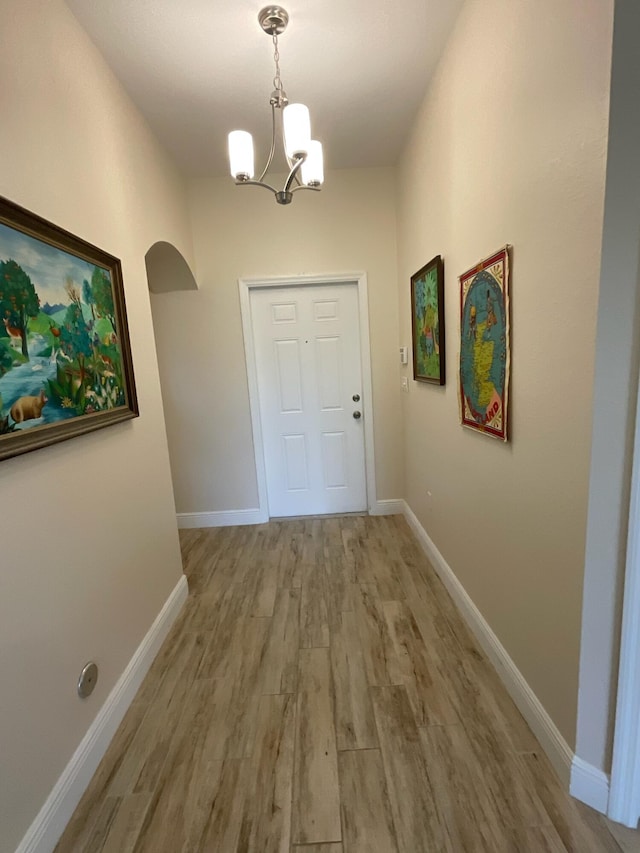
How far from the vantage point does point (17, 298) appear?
1.12m

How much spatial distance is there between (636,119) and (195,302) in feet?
9.10

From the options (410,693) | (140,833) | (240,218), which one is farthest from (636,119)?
(240,218)

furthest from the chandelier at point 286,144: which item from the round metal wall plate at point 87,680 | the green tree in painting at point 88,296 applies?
the round metal wall plate at point 87,680

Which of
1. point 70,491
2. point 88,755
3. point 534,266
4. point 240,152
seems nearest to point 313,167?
point 240,152

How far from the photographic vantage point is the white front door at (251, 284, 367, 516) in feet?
10.2

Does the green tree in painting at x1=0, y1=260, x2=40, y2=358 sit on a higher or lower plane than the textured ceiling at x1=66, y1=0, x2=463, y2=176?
lower

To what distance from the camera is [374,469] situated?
3.27m

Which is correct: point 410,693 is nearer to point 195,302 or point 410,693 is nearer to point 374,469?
point 374,469

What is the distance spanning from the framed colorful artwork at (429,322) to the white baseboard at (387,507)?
118cm

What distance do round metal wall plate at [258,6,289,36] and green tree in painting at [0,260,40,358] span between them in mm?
1418

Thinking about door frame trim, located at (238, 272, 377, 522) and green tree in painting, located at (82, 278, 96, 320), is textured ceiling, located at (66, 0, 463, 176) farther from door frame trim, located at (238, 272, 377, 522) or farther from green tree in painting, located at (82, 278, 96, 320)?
green tree in painting, located at (82, 278, 96, 320)

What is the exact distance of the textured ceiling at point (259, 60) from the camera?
5.11ft

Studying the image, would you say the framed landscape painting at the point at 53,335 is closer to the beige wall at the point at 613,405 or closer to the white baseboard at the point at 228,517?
the beige wall at the point at 613,405

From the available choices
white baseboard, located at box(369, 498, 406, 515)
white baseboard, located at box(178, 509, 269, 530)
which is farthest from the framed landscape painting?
white baseboard, located at box(369, 498, 406, 515)
